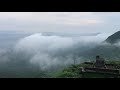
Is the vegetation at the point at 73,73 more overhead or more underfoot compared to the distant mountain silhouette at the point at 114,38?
more underfoot

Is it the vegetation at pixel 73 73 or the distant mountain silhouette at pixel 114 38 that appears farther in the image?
the distant mountain silhouette at pixel 114 38

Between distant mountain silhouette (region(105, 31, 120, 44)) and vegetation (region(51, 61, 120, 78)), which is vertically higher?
distant mountain silhouette (region(105, 31, 120, 44))

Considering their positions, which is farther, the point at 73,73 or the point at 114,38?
the point at 114,38

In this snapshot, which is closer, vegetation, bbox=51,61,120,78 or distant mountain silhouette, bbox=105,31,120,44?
vegetation, bbox=51,61,120,78
